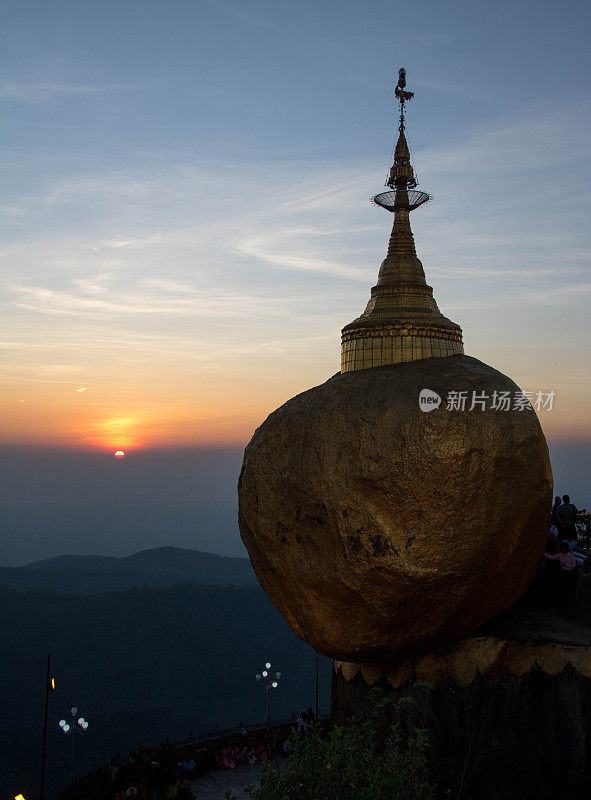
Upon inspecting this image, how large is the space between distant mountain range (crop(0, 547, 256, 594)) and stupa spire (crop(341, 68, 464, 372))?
125m

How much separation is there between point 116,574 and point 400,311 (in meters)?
160

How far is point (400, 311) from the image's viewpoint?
13.4 meters

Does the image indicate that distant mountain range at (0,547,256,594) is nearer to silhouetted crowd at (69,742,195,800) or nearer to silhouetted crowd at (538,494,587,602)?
silhouetted crowd at (69,742,195,800)

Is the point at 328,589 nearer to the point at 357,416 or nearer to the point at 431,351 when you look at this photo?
the point at 357,416

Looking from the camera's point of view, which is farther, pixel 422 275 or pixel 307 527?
pixel 422 275

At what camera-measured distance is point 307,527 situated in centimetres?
1027

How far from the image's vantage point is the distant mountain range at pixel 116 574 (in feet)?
482

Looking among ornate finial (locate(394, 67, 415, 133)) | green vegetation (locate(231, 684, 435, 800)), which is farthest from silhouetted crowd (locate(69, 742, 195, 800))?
ornate finial (locate(394, 67, 415, 133))

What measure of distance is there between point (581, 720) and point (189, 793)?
10.3 meters

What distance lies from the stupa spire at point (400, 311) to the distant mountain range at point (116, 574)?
4941 inches

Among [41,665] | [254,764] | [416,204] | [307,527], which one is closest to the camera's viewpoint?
[307,527]

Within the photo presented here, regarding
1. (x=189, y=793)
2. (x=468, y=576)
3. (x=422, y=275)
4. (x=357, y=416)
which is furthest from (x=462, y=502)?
(x=189, y=793)

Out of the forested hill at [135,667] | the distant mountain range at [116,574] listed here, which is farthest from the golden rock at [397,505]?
the distant mountain range at [116,574]

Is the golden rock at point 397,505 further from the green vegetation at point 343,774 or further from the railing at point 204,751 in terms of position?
the railing at point 204,751
